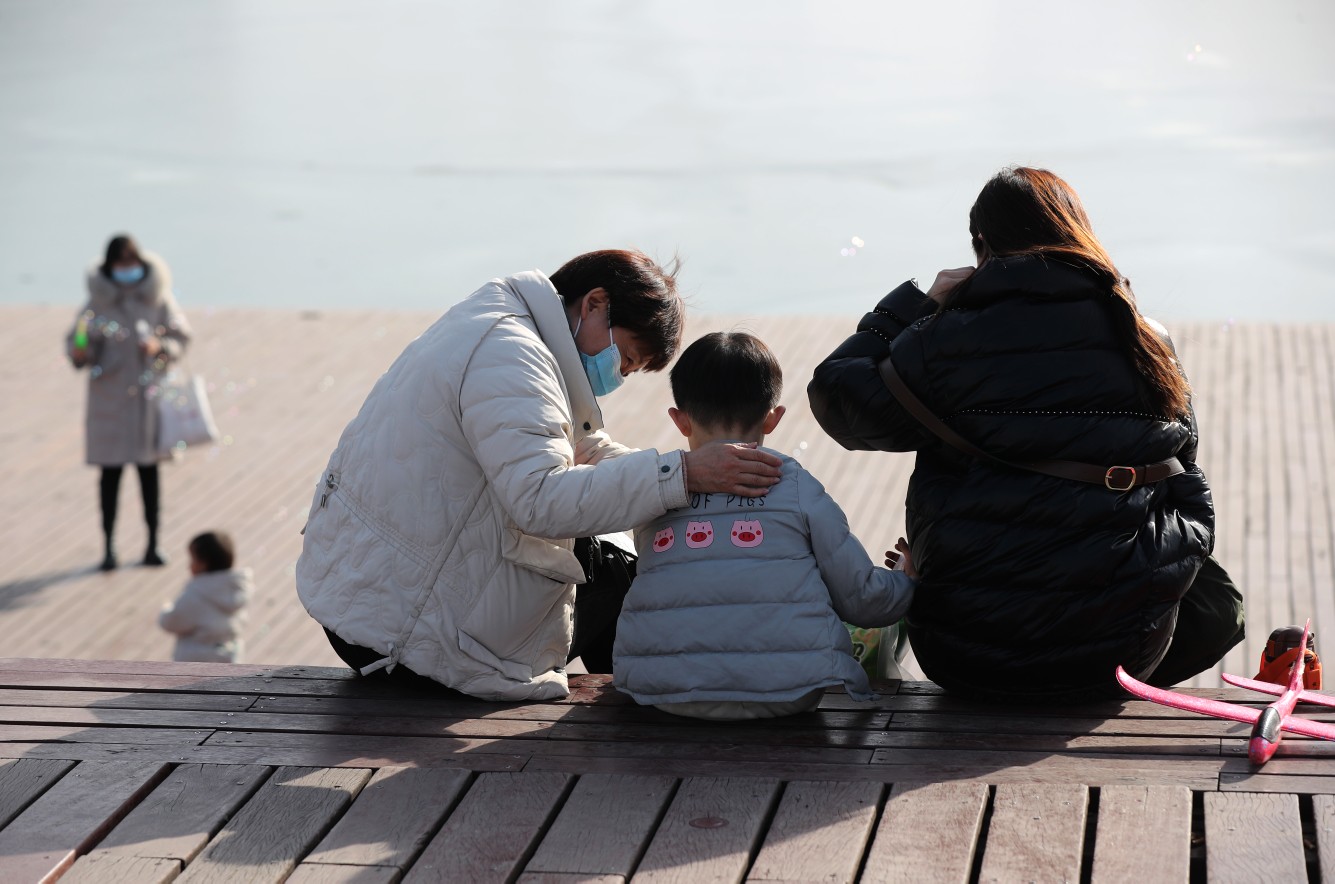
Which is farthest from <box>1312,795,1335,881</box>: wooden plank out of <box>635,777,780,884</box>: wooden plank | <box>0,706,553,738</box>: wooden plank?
<box>0,706,553,738</box>: wooden plank

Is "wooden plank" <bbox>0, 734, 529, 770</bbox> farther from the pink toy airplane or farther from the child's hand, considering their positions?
the pink toy airplane

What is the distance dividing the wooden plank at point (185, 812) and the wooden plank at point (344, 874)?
216 mm

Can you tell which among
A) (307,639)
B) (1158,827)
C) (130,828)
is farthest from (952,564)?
(307,639)

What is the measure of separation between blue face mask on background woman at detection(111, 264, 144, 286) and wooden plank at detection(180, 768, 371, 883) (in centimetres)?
596

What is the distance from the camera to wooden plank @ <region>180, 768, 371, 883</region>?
2.62 metres

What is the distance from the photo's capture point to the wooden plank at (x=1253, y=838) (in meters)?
2.46

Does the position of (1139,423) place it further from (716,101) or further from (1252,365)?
(716,101)

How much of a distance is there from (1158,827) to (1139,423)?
31.2 inches

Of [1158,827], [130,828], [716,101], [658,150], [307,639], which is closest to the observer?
[1158,827]

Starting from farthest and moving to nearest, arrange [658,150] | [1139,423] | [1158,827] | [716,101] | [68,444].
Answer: [716,101] < [658,150] < [68,444] < [1139,423] < [1158,827]

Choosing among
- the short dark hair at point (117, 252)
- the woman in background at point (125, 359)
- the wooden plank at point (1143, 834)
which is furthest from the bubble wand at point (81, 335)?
the wooden plank at point (1143, 834)

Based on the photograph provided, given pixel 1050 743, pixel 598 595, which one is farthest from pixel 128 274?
pixel 1050 743

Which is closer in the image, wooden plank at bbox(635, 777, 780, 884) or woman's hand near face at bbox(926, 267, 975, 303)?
wooden plank at bbox(635, 777, 780, 884)

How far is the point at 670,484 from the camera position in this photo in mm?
3096
